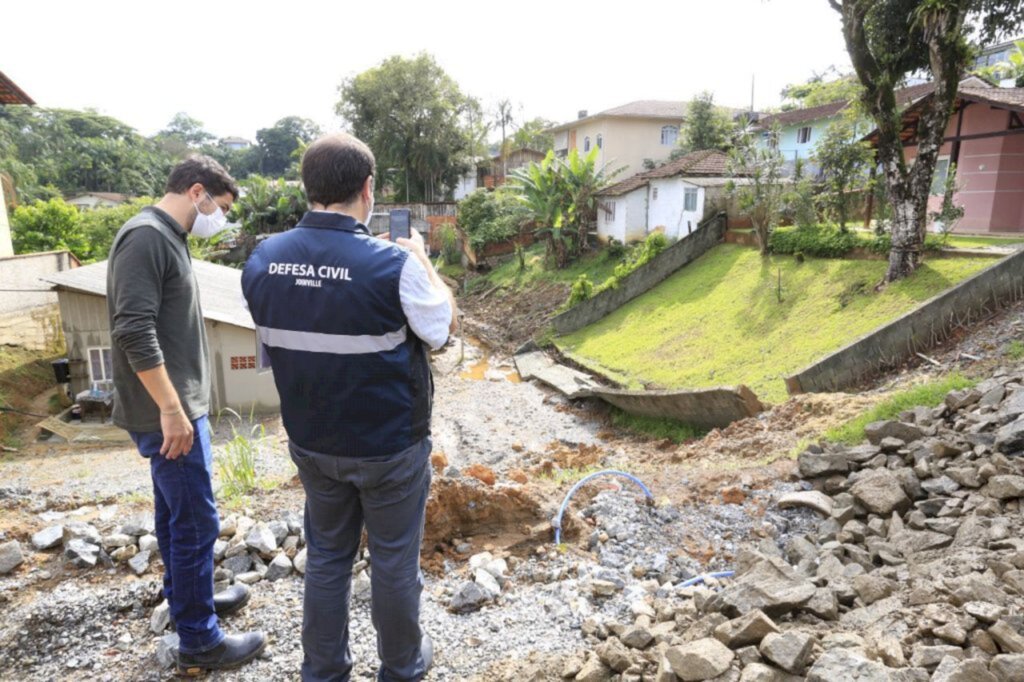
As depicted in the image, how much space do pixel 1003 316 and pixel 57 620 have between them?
399 inches

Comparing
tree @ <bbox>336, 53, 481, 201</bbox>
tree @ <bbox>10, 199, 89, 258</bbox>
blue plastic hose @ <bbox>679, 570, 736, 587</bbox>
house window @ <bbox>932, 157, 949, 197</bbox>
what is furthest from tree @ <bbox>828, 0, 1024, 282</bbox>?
tree @ <bbox>336, 53, 481, 201</bbox>

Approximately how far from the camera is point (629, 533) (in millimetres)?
3926

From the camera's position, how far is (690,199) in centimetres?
1830

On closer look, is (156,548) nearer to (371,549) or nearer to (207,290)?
(371,549)

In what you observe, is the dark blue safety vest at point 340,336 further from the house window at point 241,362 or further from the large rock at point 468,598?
the house window at point 241,362

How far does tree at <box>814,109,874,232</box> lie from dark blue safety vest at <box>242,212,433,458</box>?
42.2ft

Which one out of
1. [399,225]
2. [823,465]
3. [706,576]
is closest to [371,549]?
[399,225]

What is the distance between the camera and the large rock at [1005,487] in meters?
3.55

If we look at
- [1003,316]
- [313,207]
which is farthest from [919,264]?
[313,207]

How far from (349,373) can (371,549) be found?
2.28 feet

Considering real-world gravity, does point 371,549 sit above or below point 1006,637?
above

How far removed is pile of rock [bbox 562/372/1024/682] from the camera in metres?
2.22

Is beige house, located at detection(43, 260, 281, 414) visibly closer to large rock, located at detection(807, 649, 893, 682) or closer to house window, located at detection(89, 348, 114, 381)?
house window, located at detection(89, 348, 114, 381)

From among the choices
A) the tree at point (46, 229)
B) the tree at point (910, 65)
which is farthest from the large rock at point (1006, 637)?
the tree at point (46, 229)
